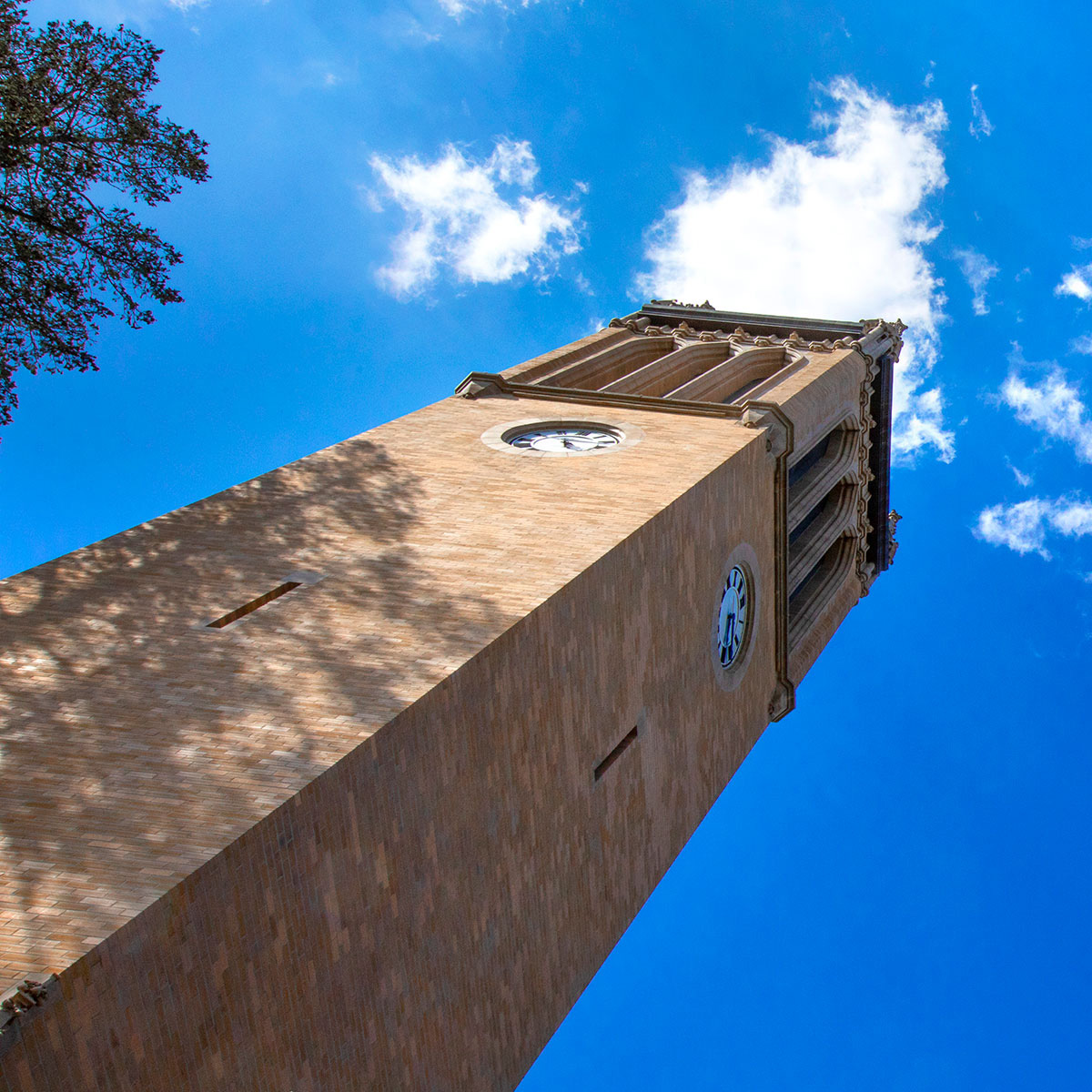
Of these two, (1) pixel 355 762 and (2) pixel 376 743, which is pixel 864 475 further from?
(1) pixel 355 762

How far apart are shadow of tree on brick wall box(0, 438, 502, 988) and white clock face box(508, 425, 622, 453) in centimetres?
372

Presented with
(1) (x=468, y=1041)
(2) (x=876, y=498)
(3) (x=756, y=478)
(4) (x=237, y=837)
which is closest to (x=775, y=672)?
(3) (x=756, y=478)

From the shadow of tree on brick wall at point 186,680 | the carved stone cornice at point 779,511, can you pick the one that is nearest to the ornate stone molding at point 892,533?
the carved stone cornice at point 779,511

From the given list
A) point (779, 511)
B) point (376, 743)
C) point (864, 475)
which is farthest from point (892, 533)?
point (376, 743)

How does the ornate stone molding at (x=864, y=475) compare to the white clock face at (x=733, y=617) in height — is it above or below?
above

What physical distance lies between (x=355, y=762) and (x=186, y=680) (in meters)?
2.10

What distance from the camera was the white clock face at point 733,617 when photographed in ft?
59.0

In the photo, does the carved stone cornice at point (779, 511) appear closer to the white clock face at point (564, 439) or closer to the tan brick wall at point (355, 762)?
the white clock face at point (564, 439)

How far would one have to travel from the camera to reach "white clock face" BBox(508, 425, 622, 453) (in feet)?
59.2

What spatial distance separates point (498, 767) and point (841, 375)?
699 inches

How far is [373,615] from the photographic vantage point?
1104 centimetres

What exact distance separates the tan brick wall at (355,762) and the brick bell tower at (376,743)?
30 millimetres

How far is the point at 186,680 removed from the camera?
9.72 m

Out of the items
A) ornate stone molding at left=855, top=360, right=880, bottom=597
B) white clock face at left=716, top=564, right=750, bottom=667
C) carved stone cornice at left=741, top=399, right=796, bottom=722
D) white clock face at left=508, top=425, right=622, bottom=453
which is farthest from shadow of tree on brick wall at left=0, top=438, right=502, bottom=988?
ornate stone molding at left=855, top=360, right=880, bottom=597
